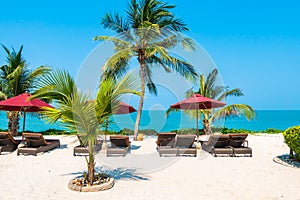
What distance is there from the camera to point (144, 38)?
1324 cm

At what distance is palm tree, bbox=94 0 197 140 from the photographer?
13438 millimetres

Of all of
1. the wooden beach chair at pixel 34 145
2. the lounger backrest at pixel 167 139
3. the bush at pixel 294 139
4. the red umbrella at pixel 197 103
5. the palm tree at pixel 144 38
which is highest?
the palm tree at pixel 144 38

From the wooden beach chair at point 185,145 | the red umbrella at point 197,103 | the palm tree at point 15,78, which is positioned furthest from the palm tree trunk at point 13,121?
the wooden beach chair at point 185,145

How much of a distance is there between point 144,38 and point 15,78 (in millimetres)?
8528

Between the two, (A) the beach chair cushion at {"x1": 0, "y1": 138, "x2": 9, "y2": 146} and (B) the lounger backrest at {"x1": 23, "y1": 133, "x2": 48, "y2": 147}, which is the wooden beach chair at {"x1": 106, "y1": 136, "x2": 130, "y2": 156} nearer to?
(B) the lounger backrest at {"x1": 23, "y1": 133, "x2": 48, "y2": 147}

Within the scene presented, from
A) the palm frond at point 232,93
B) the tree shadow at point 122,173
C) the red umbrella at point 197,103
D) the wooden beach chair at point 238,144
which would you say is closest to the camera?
the tree shadow at point 122,173

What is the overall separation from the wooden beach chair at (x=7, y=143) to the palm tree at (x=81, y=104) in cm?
506

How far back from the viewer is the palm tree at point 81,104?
190 inches

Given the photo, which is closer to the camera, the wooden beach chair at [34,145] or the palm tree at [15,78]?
the wooden beach chair at [34,145]

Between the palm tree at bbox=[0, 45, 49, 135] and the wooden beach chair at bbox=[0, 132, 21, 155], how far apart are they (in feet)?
21.1

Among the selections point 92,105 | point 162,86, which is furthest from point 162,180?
point 162,86

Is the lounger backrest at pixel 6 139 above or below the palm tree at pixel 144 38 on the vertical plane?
below

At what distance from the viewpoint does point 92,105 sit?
503cm

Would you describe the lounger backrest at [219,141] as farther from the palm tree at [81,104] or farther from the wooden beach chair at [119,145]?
the palm tree at [81,104]
